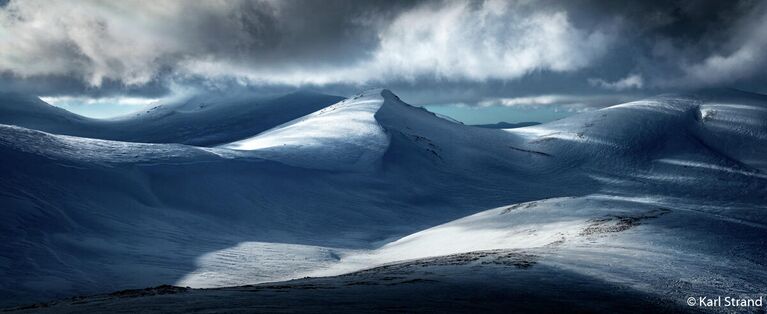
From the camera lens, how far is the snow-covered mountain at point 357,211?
16828 millimetres

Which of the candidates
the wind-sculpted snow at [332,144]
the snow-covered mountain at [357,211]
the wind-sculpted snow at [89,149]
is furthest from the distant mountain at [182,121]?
the wind-sculpted snow at [89,149]

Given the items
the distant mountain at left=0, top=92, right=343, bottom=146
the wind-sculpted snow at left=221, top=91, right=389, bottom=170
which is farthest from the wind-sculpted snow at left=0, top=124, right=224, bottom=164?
the distant mountain at left=0, top=92, right=343, bottom=146

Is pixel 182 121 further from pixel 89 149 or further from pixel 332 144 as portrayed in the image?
pixel 89 149

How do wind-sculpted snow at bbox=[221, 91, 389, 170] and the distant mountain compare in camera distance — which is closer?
wind-sculpted snow at bbox=[221, 91, 389, 170]

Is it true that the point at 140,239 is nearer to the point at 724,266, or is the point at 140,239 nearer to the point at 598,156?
the point at 724,266

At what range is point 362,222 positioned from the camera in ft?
122

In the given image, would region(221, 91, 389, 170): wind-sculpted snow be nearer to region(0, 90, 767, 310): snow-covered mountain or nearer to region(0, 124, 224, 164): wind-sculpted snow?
region(0, 90, 767, 310): snow-covered mountain

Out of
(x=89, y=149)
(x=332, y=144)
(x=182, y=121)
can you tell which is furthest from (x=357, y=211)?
(x=182, y=121)

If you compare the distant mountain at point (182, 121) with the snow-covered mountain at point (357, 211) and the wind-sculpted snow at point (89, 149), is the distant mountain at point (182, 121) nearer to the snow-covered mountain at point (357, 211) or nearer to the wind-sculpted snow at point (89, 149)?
the snow-covered mountain at point (357, 211)

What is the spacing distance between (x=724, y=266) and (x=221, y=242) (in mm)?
23585

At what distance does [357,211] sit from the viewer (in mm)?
39875

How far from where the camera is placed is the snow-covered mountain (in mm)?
16828

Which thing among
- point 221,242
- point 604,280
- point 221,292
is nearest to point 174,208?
point 221,242

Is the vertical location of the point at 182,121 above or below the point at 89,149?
above
